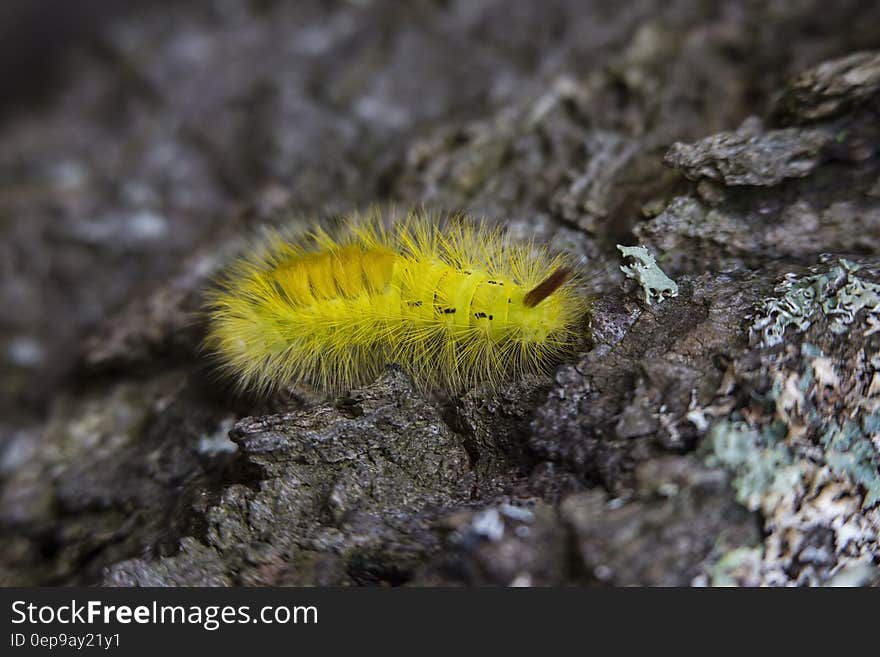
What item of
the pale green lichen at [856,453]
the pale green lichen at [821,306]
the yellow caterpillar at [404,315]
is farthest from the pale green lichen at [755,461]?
the yellow caterpillar at [404,315]

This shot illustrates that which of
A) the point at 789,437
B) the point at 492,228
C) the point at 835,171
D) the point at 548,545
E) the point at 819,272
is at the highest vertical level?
the point at 492,228

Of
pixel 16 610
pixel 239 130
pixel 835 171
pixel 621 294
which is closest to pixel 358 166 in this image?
pixel 239 130

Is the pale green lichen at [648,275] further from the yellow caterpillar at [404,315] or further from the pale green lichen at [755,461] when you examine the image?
the pale green lichen at [755,461]

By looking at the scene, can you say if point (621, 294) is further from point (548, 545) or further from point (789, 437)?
point (548, 545)

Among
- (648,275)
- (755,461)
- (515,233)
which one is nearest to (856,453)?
(755,461)

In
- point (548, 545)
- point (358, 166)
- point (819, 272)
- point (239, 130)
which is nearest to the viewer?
point (548, 545)

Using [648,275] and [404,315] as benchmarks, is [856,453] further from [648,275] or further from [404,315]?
[404,315]
